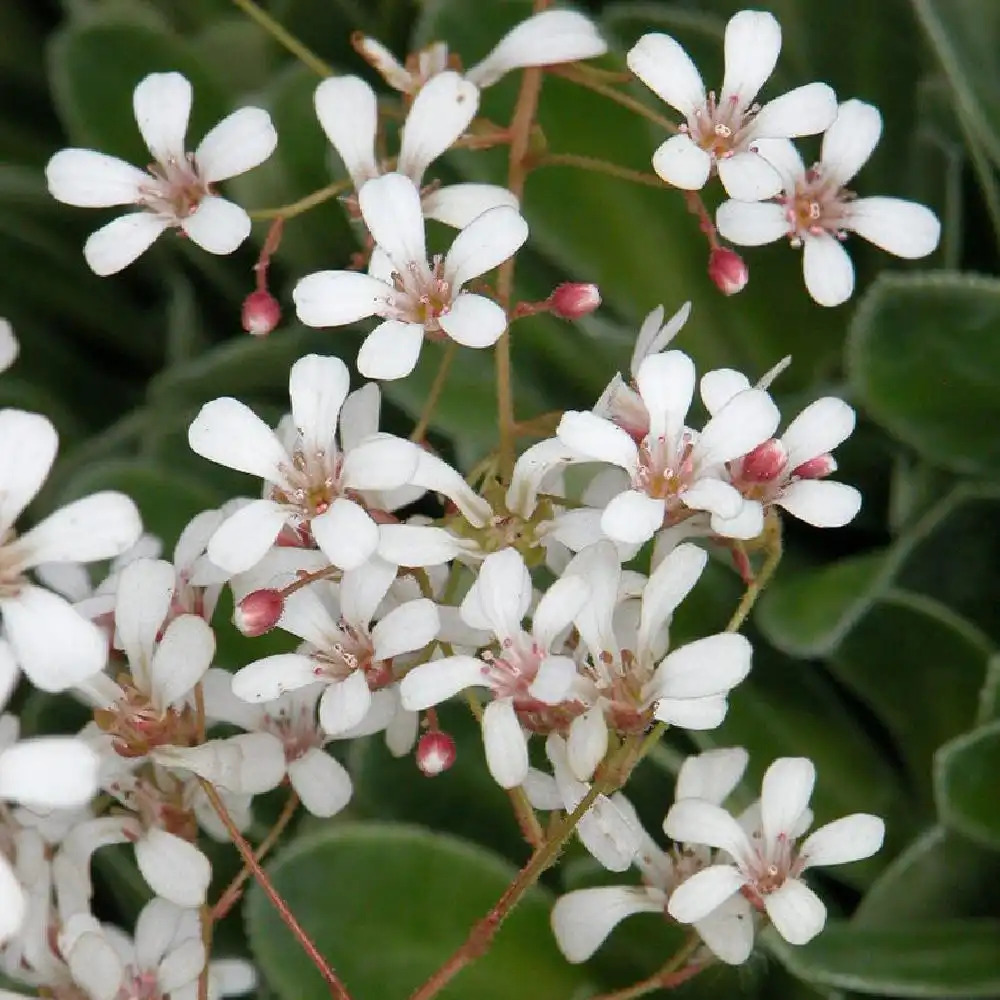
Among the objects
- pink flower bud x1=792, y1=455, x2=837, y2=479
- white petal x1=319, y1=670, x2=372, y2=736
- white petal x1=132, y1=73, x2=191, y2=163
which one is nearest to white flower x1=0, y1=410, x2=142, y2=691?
white petal x1=319, y1=670, x2=372, y2=736

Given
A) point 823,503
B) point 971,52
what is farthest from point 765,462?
point 971,52

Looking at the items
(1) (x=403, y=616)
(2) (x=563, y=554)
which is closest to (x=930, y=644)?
(2) (x=563, y=554)

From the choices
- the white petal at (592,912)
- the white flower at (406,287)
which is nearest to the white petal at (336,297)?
the white flower at (406,287)

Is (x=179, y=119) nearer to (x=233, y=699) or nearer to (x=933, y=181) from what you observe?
(x=233, y=699)

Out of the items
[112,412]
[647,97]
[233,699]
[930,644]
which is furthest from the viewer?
[112,412]

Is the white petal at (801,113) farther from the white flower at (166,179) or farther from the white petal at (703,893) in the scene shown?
the white petal at (703,893)

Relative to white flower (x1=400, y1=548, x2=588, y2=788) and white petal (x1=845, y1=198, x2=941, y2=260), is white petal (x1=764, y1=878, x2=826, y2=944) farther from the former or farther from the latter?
white petal (x1=845, y1=198, x2=941, y2=260)

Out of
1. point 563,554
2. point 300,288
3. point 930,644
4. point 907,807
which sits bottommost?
point 907,807
